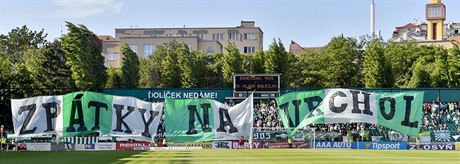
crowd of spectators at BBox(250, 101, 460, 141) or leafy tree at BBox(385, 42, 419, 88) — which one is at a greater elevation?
leafy tree at BBox(385, 42, 419, 88)

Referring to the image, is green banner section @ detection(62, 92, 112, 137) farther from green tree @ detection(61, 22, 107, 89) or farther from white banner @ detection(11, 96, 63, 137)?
green tree @ detection(61, 22, 107, 89)

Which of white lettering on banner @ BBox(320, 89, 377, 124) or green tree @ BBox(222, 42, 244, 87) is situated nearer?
white lettering on banner @ BBox(320, 89, 377, 124)

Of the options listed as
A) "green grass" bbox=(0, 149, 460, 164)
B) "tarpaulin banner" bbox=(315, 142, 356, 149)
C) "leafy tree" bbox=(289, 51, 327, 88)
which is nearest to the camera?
"green grass" bbox=(0, 149, 460, 164)

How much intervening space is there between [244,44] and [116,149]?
100 meters

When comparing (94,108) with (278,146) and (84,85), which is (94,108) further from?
(84,85)

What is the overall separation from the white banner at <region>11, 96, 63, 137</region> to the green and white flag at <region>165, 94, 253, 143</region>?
9.15m

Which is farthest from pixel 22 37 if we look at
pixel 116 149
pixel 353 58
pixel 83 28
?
pixel 116 149

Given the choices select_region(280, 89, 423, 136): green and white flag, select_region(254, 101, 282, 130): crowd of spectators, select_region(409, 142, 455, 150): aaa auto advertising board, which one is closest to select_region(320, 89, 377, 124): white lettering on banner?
select_region(280, 89, 423, 136): green and white flag

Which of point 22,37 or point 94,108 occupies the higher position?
point 22,37

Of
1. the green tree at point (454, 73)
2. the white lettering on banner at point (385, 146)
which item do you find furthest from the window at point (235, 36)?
the white lettering on banner at point (385, 146)

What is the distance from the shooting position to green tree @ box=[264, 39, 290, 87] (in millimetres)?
102000

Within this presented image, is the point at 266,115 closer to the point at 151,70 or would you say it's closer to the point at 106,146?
the point at 106,146

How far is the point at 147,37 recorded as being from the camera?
152 meters

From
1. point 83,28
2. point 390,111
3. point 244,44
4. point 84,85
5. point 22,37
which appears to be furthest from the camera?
point 244,44
